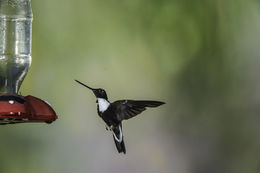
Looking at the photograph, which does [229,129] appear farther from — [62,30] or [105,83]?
[62,30]

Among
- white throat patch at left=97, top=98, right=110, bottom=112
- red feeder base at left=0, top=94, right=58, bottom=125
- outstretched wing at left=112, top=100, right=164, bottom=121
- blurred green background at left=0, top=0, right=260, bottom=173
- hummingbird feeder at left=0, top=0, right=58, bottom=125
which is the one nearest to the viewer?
red feeder base at left=0, top=94, right=58, bottom=125

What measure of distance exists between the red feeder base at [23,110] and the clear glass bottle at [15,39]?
92 cm

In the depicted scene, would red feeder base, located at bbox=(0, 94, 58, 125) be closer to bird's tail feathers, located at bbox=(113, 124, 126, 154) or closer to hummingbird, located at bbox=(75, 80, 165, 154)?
hummingbird, located at bbox=(75, 80, 165, 154)

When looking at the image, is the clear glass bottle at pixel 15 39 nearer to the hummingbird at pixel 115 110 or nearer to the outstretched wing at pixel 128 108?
the hummingbird at pixel 115 110

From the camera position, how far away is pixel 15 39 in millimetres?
5723

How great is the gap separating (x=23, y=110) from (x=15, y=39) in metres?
1.51

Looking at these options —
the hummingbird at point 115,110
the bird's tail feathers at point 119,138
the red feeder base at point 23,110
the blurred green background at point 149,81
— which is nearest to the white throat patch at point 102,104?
the hummingbird at point 115,110

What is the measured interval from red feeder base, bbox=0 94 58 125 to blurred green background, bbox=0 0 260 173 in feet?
16.9

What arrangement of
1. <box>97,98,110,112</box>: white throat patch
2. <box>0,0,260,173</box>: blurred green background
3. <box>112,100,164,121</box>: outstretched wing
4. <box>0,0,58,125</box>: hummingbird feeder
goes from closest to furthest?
1. <box>112,100,164,121</box>: outstretched wing
2. <box>0,0,58,125</box>: hummingbird feeder
3. <box>97,98,110,112</box>: white throat patch
4. <box>0,0,260,173</box>: blurred green background

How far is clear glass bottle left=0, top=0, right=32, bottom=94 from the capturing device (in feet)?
18.1

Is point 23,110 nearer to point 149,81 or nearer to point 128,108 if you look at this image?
point 128,108

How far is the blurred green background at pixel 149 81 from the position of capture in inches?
389

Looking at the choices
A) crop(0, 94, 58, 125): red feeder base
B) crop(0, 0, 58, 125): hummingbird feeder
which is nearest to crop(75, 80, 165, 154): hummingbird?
crop(0, 0, 58, 125): hummingbird feeder

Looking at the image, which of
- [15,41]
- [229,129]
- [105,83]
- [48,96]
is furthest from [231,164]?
[15,41]
